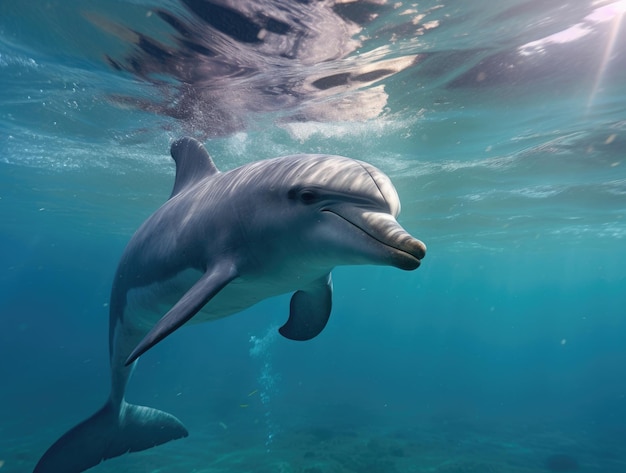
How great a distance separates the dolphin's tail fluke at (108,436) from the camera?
19.2 feet

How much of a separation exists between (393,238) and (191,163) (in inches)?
160

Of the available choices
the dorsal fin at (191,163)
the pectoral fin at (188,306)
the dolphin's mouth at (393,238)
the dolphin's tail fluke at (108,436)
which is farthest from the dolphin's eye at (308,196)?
the dolphin's tail fluke at (108,436)

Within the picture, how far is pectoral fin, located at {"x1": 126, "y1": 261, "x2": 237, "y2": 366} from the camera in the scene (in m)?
2.86

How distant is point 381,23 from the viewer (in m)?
7.74

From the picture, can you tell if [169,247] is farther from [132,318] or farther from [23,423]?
[23,423]

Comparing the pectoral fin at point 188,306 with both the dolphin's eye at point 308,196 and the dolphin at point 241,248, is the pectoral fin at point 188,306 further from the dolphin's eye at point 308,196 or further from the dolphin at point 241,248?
the dolphin's eye at point 308,196

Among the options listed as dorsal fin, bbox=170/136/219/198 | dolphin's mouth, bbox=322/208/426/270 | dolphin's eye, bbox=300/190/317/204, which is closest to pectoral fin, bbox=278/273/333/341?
dolphin's eye, bbox=300/190/317/204

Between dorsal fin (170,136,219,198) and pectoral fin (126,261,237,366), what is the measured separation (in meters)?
2.21

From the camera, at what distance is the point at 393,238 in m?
2.32

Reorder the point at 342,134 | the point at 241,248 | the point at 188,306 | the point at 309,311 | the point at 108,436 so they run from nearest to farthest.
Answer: the point at 188,306 → the point at 241,248 → the point at 309,311 → the point at 108,436 → the point at 342,134

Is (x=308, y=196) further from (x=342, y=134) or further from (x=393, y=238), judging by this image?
(x=342, y=134)

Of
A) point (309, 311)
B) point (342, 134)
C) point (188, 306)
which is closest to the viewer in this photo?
point (188, 306)

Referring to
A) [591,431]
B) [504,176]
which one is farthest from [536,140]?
[591,431]

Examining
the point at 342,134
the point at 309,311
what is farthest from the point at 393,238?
the point at 342,134
